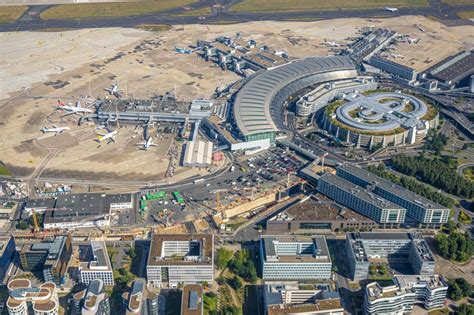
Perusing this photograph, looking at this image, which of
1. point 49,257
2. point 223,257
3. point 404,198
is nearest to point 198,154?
point 223,257

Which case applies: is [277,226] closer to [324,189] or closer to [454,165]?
[324,189]

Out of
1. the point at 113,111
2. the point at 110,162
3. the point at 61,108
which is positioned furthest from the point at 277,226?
the point at 61,108

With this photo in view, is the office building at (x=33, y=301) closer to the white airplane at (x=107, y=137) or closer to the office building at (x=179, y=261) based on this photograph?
the office building at (x=179, y=261)

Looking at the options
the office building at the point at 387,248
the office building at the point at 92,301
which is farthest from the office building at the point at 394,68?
the office building at the point at 92,301

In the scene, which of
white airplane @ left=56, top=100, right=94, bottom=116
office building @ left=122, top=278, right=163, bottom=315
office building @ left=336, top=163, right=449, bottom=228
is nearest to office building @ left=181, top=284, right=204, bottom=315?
office building @ left=122, top=278, right=163, bottom=315

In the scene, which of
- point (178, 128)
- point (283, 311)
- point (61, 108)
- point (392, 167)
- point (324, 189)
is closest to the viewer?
point (283, 311)
